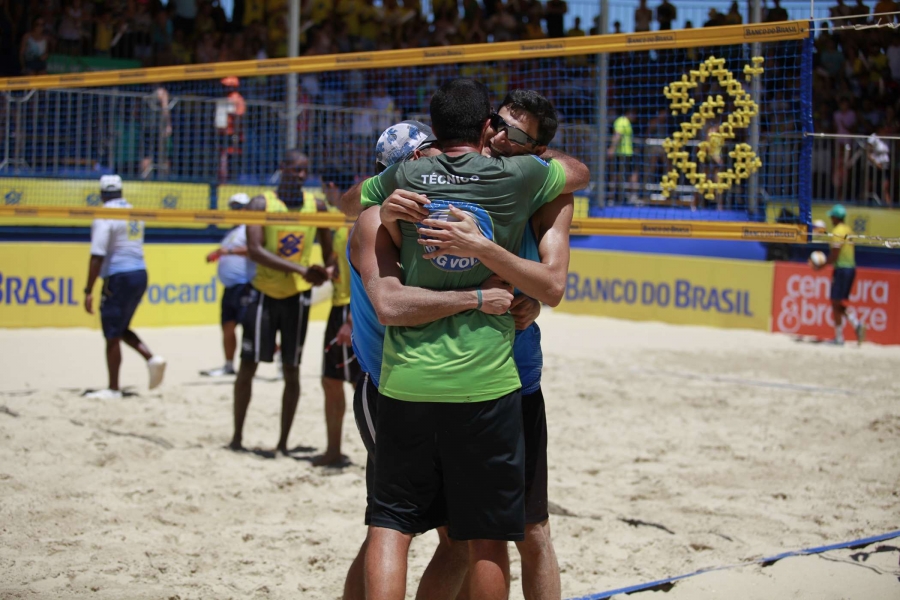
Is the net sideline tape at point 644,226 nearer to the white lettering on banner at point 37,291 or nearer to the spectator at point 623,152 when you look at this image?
the spectator at point 623,152

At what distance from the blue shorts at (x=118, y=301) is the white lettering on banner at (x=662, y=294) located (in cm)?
738

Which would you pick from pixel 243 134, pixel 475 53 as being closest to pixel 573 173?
pixel 475 53

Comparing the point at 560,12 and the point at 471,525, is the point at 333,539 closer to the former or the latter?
the point at 471,525

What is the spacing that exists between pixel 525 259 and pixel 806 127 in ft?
7.13

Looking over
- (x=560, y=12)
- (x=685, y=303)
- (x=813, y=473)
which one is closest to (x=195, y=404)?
(x=813, y=473)

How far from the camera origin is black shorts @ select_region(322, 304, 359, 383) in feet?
18.8

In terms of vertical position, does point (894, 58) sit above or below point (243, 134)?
above

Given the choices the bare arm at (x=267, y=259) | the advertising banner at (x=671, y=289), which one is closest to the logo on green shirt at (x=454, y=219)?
the bare arm at (x=267, y=259)

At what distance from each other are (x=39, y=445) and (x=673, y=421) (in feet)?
14.8

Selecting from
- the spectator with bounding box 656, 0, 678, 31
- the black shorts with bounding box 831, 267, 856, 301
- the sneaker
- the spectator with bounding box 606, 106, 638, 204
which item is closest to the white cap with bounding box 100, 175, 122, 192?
the sneaker

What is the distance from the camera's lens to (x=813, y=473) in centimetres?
591

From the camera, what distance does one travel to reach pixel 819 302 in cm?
1214

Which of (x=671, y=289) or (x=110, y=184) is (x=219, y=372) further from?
→ (x=671, y=289)

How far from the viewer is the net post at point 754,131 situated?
481 cm
